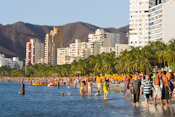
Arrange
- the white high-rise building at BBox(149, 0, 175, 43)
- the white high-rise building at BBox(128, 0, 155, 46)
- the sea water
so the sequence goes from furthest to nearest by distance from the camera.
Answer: the white high-rise building at BBox(128, 0, 155, 46) < the white high-rise building at BBox(149, 0, 175, 43) < the sea water

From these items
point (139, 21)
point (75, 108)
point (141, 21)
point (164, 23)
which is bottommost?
point (75, 108)

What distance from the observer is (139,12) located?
150m

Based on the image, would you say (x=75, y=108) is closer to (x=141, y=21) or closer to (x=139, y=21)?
(x=141, y=21)

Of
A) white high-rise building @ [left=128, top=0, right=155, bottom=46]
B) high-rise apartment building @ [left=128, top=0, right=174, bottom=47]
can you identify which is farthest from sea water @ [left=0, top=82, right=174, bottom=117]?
white high-rise building @ [left=128, top=0, right=155, bottom=46]

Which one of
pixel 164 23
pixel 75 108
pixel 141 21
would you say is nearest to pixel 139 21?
pixel 141 21

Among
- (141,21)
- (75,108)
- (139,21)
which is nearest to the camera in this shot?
(75,108)

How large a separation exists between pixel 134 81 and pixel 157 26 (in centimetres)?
11914

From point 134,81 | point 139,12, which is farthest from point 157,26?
point 134,81

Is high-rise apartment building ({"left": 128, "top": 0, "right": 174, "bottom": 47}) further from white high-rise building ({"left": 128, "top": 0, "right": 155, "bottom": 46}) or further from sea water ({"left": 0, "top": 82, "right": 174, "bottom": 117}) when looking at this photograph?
sea water ({"left": 0, "top": 82, "right": 174, "bottom": 117})

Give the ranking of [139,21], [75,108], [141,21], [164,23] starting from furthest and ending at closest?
[139,21] < [141,21] < [164,23] < [75,108]

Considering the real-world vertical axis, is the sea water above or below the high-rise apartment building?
below

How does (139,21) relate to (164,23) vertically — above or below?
above

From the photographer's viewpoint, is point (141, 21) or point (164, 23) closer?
point (164, 23)

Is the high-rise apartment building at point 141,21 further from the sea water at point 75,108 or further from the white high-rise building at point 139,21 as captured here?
the sea water at point 75,108
